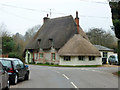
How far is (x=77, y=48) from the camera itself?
1833 inches

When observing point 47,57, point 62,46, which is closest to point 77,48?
point 62,46

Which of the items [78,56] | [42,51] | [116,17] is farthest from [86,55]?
[116,17]

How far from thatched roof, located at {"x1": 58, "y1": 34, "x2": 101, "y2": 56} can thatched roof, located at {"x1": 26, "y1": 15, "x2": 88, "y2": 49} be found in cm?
184

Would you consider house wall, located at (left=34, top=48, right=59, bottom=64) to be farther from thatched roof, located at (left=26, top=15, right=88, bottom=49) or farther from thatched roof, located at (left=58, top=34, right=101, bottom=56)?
thatched roof, located at (left=58, top=34, right=101, bottom=56)

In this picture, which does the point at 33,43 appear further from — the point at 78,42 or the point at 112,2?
the point at 112,2

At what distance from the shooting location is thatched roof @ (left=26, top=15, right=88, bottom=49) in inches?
1969

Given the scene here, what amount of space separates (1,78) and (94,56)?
129ft

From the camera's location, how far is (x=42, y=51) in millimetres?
53000

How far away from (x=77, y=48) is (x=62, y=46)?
3.62 meters

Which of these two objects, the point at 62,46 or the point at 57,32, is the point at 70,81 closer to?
the point at 62,46

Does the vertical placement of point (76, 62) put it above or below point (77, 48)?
below

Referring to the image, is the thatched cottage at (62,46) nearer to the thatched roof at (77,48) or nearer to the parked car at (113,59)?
the thatched roof at (77,48)

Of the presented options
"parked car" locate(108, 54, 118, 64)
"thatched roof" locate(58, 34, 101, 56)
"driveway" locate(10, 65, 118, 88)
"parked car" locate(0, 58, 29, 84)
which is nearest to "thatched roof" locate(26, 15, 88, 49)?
"thatched roof" locate(58, 34, 101, 56)

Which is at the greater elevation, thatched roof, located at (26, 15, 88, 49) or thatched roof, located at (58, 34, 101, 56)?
thatched roof, located at (26, 15, 88, 49)
